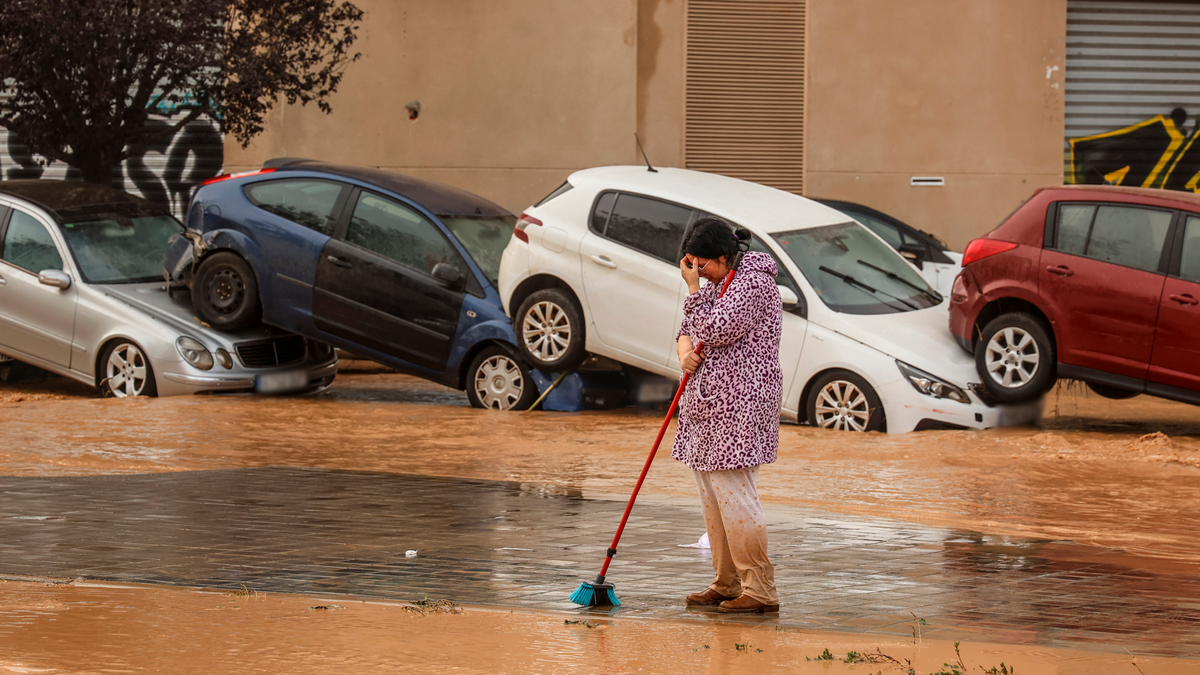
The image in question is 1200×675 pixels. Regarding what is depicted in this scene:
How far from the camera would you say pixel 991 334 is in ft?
34.5

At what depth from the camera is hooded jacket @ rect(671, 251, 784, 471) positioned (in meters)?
5.43

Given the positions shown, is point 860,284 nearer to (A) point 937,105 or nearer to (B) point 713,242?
(B) point 713,242

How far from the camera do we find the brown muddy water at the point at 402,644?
434cm

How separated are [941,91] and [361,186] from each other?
1029 cm

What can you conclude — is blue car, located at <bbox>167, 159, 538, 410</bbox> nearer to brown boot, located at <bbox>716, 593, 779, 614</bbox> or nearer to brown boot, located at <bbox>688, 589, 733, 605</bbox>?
brown boot, located at <bbox>688, 589, 733, 605</bbox>

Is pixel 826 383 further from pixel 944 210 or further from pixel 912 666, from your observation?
pixel 944 210

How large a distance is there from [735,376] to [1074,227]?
5.93m

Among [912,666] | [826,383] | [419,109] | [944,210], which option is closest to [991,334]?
[826,383]

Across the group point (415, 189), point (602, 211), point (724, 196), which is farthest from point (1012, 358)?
point (415, 189)

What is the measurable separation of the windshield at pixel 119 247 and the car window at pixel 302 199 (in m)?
1.29

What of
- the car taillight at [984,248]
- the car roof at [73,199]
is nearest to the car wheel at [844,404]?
the car taillight at [984,248]

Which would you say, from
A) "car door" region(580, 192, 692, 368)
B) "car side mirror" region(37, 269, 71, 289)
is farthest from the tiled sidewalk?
"car side mirror" region(37, 269, 71, 289)

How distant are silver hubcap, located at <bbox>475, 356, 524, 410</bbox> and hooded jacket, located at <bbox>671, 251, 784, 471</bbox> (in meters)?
6.33

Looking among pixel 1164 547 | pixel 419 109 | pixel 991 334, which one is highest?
pixel 419 109
